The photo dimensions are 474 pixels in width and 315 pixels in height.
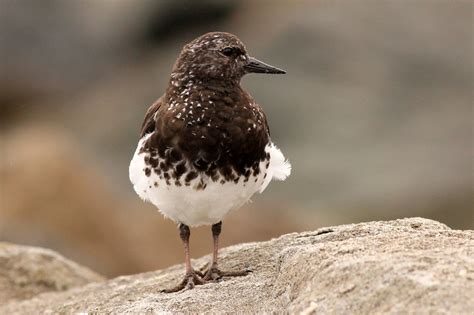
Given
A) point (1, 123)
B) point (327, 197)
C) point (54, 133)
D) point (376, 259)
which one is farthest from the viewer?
point (1, 123)

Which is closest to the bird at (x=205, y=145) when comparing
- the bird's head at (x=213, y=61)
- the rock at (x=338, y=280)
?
the bird's head at (x=213, y=61)

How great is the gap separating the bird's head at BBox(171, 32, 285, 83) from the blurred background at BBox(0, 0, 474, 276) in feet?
18.5

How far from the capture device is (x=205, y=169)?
6.93 m

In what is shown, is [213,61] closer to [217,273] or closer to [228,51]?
[228,51]

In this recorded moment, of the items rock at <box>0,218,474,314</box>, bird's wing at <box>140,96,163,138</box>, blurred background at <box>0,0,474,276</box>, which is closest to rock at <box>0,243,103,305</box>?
rock at <box>0,218,474,314</box>

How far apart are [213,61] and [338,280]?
263cm

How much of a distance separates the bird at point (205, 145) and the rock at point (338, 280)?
1.52ft

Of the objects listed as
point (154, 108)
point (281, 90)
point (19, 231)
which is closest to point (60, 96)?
point (281, 90)

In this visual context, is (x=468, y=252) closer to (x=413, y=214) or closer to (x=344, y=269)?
(x=344, y=269)

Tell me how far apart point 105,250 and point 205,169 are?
622cm

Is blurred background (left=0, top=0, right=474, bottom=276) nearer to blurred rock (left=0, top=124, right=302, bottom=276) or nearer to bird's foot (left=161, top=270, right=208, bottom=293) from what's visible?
blurred rock (left=0, top=124, right=302, bottom=276)

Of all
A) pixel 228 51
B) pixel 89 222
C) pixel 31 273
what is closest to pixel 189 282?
pixel 228 51

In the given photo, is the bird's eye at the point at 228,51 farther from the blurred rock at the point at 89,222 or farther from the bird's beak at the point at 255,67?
the blurred rock at the point at 89,222

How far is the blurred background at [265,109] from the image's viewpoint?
13562 millimetres
